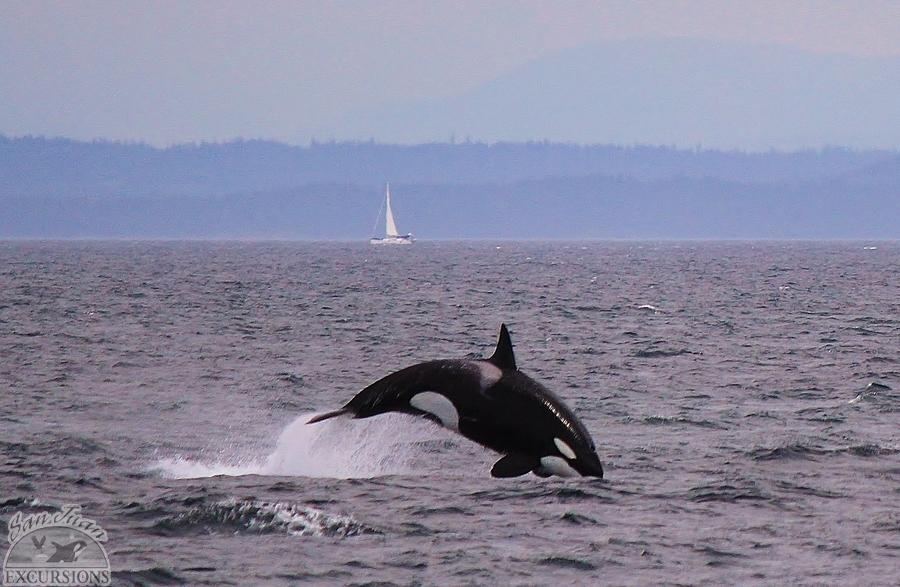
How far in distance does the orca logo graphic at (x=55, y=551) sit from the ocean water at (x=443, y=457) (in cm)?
24

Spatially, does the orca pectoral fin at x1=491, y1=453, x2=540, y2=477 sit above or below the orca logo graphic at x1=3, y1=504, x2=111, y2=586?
above

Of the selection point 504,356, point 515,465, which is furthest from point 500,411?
point 504,356

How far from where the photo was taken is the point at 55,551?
50.8ft

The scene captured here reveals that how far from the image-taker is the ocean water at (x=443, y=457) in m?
16.0

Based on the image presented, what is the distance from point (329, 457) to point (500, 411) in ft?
22.1

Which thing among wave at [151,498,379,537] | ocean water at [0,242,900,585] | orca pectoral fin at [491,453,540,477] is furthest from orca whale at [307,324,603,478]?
wave at [151,498,379,537]

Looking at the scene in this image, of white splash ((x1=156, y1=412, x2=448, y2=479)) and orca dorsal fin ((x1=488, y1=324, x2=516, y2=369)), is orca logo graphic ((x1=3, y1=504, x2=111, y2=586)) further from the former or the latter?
orca dorsal fin ((x1=488, y1=324, x2=516, y2=369))

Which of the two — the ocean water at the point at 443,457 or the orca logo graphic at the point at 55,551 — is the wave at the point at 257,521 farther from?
the orca logo graphic at the point at 55,551

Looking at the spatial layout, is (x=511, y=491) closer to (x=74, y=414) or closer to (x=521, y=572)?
(x=521, y=572)

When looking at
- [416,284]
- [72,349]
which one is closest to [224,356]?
[72,349]

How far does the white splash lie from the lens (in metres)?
21.1

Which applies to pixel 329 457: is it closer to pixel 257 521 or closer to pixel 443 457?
pixel 443 457

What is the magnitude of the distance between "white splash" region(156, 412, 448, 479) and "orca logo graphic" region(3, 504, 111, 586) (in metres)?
3.69

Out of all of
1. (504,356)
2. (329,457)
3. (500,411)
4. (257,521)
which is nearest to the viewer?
(500,411)
